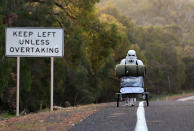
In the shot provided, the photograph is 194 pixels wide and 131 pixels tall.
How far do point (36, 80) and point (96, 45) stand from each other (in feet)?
24.6

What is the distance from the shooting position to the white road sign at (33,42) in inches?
612

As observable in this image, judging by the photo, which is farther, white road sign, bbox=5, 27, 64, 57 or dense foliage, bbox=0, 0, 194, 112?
dense foliage, bbox=0, 0, 194, 112

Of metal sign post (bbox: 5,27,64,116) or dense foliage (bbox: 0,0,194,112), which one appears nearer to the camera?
metal sign post (bbox: 5,27,64,116)

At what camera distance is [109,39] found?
2975cm

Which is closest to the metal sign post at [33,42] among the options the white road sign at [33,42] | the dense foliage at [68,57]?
the white road sign at [33,42]

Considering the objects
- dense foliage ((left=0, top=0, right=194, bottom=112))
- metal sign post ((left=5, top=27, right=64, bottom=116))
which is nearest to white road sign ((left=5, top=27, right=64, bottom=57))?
metal sign post ((left=5, top=27, right=64, bottom=116))

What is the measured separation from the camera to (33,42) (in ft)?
51.3

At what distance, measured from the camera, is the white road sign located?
15.5m

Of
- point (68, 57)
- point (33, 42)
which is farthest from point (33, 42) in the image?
point (68, 57)

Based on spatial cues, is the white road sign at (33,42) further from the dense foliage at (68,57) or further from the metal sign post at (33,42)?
the dense foliage at (68,57)

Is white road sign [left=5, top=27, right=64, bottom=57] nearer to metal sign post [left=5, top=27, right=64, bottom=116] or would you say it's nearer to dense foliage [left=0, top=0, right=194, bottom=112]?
metal sign post [left=5, top=27, right=64, bottom=116]

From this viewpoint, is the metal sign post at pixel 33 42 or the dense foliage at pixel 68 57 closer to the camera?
the metal sign post at pixel 33 42

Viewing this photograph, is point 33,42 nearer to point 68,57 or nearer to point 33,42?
point 33,42

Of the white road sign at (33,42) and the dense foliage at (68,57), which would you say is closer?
the white road sign at (33,42)
